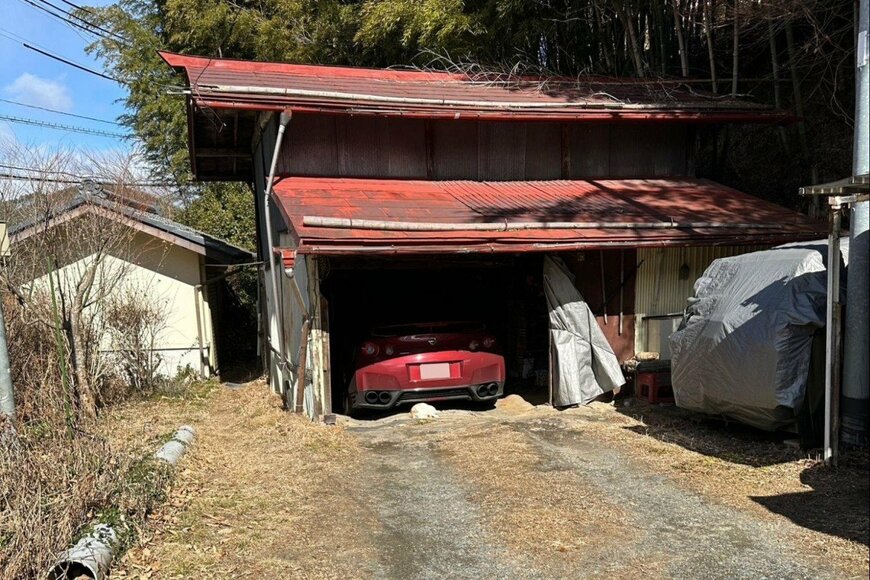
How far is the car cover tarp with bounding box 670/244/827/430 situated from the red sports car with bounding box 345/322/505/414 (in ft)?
7.46

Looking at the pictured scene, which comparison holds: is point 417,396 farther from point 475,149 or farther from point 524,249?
point 475,149

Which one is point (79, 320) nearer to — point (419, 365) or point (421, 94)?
point (419, 365)

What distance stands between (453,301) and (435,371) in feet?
13.4

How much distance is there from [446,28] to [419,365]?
25.0ft

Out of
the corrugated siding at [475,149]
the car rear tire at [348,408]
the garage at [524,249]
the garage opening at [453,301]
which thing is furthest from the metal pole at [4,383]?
the corrugated siding at [475,149]

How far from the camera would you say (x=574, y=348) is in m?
7.92

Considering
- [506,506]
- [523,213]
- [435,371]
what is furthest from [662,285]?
[506,506]

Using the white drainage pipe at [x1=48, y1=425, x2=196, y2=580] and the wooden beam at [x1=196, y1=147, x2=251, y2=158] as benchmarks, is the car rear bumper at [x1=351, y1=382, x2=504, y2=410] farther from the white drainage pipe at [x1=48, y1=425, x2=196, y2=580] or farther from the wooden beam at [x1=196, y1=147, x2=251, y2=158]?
the wooden beam at [x1=196, y1=147, x2=251, y2=158]

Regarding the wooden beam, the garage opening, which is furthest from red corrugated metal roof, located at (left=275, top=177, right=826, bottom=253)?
the wooden beam

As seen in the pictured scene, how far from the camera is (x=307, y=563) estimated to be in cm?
386

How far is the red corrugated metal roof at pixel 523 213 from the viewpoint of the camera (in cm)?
683

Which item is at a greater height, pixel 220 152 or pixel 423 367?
pixel 220 152

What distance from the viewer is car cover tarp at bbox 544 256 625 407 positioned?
7855mm

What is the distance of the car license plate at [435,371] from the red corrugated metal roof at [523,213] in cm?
151
